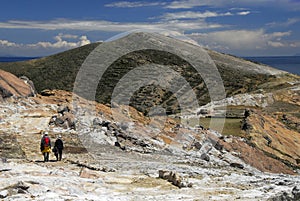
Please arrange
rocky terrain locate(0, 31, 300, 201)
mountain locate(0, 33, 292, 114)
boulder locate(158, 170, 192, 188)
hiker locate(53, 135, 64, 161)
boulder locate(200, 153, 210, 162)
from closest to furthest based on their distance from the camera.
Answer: rocky terrain locate(0, 31, 300, 201), boulder locate(158, 170, 192, 188), hiker locate(53, 135, 64, 161), boulder locate(200, 153, 210, 162), mountain locate(0, 33, 292, 114)

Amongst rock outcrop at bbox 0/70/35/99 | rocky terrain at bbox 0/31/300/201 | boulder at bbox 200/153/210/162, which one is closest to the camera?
rocky terrain at bbox 0/31/300/201

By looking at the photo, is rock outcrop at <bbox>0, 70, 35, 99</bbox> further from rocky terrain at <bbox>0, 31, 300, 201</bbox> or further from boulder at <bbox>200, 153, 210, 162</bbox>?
boulder at <bbox>200, 153, 210, 162</bbox>

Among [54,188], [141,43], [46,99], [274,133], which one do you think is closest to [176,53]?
[141,43]

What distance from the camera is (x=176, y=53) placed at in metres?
129

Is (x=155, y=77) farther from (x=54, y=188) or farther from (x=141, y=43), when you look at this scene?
(x=54, y=188)

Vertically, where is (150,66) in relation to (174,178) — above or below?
above

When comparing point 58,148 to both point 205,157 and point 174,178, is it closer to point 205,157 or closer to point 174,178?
point 174,178

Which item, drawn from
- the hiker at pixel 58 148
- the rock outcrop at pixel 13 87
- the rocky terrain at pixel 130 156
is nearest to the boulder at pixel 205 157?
the rocky terrain at pixel 130 156

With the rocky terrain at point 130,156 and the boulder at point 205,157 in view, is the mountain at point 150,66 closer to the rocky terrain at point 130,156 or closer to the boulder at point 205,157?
the rocky terrain at point 130,156

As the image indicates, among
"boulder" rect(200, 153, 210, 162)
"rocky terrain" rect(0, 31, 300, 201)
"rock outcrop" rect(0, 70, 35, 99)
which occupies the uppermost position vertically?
"rock outcrop" rect(0, 70, 35, 99)

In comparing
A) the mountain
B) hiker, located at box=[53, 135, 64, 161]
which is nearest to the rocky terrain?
hiker, located at box=[53, 135, 64, 161]

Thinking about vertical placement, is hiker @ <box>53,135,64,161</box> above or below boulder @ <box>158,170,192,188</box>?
above

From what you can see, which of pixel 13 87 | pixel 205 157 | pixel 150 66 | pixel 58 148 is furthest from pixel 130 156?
pixel 150 66

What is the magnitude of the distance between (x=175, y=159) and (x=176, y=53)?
10395 cm
